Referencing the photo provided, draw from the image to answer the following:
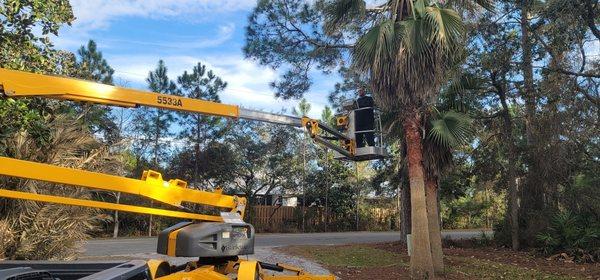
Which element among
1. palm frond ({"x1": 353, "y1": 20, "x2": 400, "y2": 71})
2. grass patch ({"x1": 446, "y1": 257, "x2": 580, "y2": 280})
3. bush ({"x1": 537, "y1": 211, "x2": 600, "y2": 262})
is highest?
palm frond ({"x1": 353, "y1": 20, "x2": 400, "y2": 71})

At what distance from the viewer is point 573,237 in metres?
17.9

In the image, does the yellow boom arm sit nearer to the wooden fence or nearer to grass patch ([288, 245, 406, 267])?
grass patch ([288, 245, 406, 267])

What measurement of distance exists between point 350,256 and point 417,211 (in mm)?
5876

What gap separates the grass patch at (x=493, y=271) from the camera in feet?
43.8

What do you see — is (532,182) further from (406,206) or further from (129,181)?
(129,181)

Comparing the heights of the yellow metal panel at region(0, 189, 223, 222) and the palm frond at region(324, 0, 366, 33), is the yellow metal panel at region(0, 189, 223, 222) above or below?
below

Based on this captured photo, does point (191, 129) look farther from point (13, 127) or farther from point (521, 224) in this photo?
point (13, 127)

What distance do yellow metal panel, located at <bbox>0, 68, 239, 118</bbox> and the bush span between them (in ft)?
47.5

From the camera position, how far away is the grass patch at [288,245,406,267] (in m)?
15.9

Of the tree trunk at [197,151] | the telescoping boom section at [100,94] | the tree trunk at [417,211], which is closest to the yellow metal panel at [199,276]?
the telescoping boom section at [100,94]

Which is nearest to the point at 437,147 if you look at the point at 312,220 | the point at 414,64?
the point at 414,64

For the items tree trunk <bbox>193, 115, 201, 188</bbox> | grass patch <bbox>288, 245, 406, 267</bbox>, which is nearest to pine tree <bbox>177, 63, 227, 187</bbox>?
tree trunk <bbox>193, 115, 201, 188</bbox>

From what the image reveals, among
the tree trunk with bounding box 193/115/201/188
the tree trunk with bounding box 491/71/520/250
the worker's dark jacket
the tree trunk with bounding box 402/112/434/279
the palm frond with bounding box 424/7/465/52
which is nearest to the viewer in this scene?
the worker's dark jacket

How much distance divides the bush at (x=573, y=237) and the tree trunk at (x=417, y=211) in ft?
25.7
